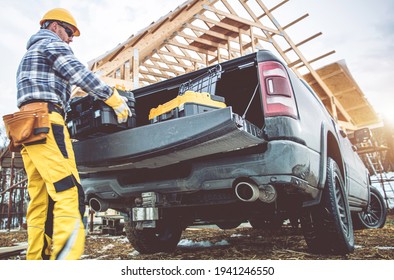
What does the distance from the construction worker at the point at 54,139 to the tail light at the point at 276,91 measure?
0.77m

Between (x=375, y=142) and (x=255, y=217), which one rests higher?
(x=375, y=142)

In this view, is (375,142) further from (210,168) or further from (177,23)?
(210,168)

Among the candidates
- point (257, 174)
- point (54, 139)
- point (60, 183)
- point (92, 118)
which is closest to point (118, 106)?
point (92, 118)

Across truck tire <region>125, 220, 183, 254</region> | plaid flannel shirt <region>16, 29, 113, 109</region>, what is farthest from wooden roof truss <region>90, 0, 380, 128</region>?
plaid flannel shirt <region>16, 29, 113, 109</region>

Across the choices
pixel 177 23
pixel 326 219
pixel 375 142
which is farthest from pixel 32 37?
pixel 375 142

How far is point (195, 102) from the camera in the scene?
5.21 ft

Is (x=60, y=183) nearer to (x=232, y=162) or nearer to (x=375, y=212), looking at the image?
(x=232, y=162)

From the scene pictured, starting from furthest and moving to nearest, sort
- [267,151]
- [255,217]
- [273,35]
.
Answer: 1. [273,35]
2. [255,217]
3. [267,151]

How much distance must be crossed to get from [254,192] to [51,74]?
4.09 ft

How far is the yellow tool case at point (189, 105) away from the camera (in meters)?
1.58

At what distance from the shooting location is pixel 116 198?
79.9 inches
